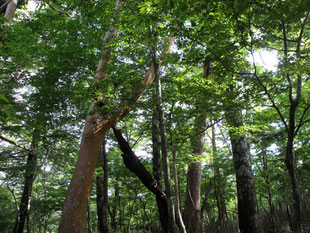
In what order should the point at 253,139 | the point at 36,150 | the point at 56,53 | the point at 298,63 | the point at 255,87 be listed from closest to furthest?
the point at 298,63
the point at 255,87
the point at 56,53
the point at 253,139
the point at 36,150

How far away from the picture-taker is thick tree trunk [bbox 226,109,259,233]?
4.43 m

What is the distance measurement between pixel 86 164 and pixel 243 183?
4.14 m

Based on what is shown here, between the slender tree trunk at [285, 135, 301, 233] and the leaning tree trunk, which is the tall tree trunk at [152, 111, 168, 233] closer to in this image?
the leaning tree trunk

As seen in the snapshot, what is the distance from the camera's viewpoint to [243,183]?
4.77 m

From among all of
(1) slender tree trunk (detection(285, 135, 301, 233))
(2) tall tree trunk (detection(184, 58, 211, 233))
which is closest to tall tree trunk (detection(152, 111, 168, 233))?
(2) tall tree trunk (detection(184, 58, 211, 233))

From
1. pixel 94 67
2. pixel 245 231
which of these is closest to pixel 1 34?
pixel 94 67

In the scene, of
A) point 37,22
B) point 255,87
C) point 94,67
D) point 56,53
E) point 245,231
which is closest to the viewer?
point 255,87

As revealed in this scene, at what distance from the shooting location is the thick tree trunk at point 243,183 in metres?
4.43

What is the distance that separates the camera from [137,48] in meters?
5.34

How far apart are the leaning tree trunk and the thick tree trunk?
8.37ft

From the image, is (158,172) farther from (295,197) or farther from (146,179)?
(295,197)

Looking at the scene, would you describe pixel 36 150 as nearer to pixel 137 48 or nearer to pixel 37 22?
pixel 37 22

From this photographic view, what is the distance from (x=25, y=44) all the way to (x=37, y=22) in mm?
2449

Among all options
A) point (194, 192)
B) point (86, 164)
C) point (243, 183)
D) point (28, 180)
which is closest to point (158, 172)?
point (194, 192)
